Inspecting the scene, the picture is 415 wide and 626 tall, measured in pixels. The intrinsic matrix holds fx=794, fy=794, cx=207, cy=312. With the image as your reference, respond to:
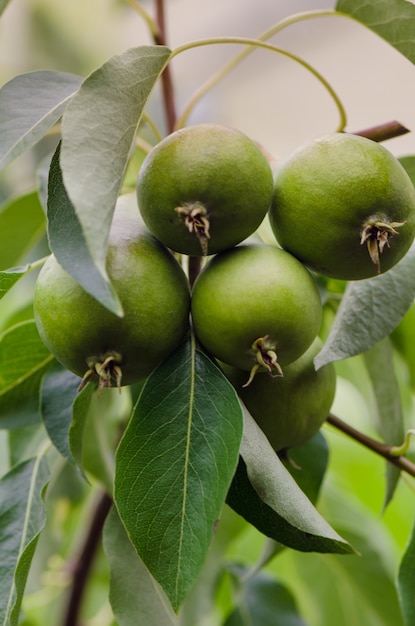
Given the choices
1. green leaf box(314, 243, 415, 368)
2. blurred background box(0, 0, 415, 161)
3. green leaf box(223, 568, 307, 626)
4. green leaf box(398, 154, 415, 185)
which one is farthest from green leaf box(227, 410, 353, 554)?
blurred background box(0, 0, 415, 161)

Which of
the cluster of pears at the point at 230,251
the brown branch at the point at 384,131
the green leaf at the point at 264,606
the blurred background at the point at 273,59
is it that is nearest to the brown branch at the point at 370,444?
the cluster of pears at the point at 230,251

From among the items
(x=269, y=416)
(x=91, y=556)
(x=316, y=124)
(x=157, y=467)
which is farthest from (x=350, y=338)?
(x=316, y=124)

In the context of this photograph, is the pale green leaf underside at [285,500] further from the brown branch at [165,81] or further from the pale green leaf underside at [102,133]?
the brown branch at [165,81]

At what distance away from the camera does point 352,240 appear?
66 cm

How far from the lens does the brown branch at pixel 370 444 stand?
0.84 m

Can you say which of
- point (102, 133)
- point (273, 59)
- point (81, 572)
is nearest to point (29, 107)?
point (102, 133)

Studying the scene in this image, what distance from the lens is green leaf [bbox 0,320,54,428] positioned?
0.86 metres

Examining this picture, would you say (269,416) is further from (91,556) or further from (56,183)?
(91,556)

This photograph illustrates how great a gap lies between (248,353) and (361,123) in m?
4.11

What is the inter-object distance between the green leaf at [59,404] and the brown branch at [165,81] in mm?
406

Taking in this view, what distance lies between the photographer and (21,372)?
0.88 meters

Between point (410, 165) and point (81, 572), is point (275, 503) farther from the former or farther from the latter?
point (81, 572)

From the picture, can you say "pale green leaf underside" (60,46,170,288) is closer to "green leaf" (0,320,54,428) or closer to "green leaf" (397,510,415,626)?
"green leaf" (0,320,54,428)

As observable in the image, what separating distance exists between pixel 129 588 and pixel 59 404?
19cm
